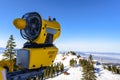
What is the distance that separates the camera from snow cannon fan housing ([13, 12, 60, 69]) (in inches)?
257

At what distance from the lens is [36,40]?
22.4 feet

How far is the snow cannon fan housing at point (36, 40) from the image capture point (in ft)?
21.5

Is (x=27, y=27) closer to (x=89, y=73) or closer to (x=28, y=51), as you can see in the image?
(x=28, y=51)

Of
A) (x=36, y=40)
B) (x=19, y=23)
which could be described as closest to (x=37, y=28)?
(x=36, y=40)

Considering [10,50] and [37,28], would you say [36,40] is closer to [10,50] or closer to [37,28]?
[37,28]

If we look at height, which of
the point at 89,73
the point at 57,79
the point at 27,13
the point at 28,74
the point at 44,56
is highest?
the point at 27,13

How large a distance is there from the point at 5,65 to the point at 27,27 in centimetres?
162

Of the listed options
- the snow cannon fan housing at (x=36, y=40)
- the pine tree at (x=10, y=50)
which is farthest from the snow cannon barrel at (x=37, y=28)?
the pine tree at (x=10, y=50)

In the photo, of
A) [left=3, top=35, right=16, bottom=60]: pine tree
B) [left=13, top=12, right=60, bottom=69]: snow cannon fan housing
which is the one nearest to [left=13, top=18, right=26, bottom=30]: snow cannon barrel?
[left=13, top=12, right=60, bottom=69]: snow cannon fan housing

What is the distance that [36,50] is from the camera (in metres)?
6.59

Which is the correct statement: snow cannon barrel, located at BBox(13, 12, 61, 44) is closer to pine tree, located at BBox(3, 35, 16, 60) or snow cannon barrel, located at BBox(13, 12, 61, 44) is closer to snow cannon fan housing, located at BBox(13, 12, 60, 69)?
snow cannon fan housing, located at BBox(13, 12, 60, 69)

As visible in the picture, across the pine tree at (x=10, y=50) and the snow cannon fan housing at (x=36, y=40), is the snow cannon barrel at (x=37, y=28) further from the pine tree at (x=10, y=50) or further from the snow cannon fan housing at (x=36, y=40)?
the pine tree at (x=10, y=50)

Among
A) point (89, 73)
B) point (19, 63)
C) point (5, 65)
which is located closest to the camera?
point (5, 65)

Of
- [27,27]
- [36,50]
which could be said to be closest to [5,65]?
[36,50]
